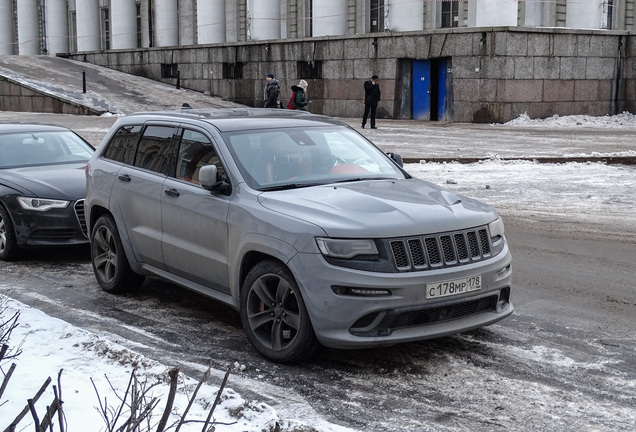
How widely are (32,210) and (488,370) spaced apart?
19.4 ft

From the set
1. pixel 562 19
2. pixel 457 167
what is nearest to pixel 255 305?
pixel 457 167

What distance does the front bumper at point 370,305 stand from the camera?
5551mm

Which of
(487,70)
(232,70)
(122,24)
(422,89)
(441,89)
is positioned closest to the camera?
(487,70)

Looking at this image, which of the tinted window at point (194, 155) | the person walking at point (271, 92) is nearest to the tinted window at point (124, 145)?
the tinted window at point (194, 155)

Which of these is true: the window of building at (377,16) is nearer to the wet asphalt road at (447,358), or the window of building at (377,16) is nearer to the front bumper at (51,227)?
the front bumper at (51,227)

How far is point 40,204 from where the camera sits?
9.82 metres

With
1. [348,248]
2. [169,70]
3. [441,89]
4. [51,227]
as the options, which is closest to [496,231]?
[348,248]

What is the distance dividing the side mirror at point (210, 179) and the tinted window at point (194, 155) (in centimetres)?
25

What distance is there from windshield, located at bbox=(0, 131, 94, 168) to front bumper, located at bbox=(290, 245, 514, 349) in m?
6.27

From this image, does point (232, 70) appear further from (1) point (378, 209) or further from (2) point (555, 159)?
(1) point (378, 209)

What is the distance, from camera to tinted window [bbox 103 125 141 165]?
807cm

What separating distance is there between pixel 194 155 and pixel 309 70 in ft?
102

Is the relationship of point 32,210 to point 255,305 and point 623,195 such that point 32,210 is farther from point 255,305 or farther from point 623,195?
point 623,195

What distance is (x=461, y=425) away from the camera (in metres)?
4.83
